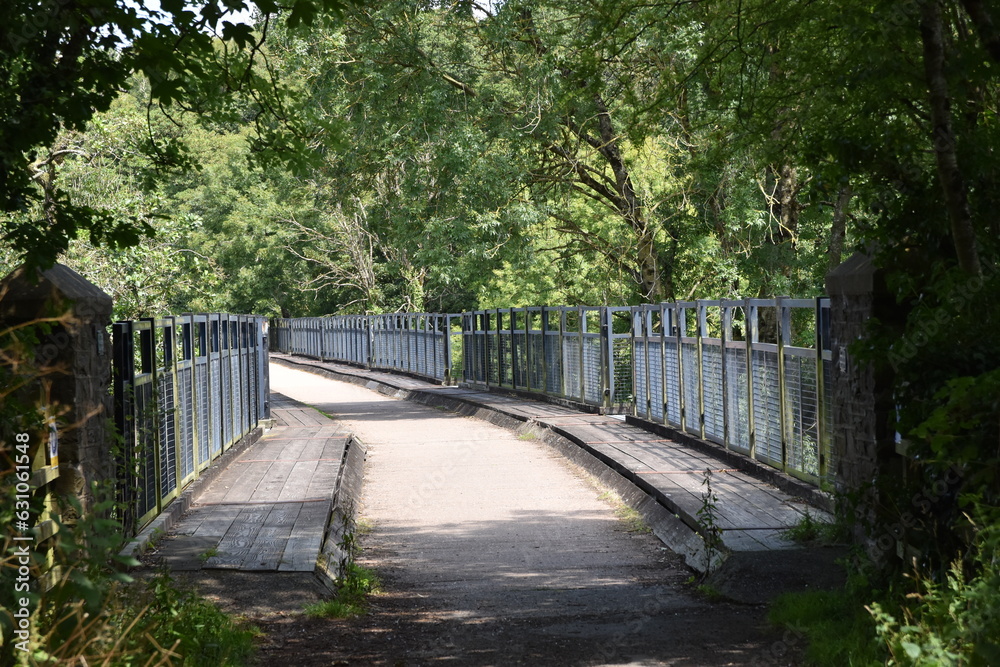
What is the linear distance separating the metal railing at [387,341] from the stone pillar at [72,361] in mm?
23231

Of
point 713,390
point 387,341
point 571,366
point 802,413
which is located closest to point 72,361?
point 802,413

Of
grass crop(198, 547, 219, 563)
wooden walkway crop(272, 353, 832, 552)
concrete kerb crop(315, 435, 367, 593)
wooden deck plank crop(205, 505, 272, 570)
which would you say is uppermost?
grass crop(198, 547, 219, 563)

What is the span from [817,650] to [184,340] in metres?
7.42

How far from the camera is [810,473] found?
33.8ft

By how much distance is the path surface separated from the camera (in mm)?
6637

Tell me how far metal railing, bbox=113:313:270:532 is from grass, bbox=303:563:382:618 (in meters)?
1.46

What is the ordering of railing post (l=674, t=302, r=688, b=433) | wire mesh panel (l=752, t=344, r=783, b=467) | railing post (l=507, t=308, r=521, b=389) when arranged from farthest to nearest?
railing post (l=507, t=308, r=521, b=389), railing post (l=674, t=302, r=688, b=433), wire mesh panel (l=752, t=344, r=783, b=467)

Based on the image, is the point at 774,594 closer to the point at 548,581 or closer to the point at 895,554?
the point at 895,554

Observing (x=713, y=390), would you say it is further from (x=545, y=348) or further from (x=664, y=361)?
(x=545, y=348)

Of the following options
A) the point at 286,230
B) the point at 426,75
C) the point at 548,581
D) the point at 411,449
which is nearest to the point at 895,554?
the point at 548,581

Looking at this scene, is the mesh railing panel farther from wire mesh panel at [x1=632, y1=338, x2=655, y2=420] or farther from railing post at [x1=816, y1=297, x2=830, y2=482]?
wire mesh panel at [x1=632, y1=338, x2=655, y2=420]

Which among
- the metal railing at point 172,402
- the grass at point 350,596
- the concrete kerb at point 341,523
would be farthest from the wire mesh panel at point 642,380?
the grass at point 350,596

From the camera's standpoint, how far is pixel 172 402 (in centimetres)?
1033

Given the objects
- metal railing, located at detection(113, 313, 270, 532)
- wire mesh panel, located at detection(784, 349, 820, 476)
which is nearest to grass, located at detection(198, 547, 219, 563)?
metal railing, located at detection(113, 313, 270, 532)
